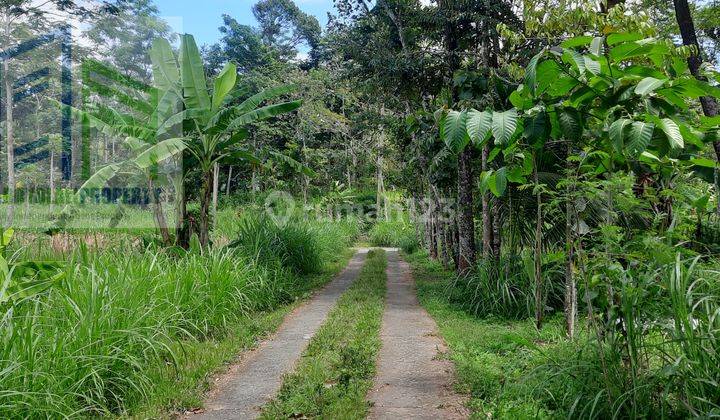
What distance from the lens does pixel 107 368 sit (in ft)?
12.1

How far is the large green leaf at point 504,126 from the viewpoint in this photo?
8.41ft

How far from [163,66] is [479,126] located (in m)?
8.22

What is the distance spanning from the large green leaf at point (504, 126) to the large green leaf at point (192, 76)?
709 cm

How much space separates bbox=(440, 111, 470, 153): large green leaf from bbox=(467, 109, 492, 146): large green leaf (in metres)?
0.05

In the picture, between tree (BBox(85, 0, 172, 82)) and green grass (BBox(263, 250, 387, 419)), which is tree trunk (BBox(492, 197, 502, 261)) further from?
tree (BBox(85, 0, 172, 82))

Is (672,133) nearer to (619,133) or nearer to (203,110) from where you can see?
(619,133)

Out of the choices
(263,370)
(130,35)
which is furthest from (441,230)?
(130,35)

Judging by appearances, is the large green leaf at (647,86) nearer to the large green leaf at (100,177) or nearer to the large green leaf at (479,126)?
the large green leaf at (479,126)

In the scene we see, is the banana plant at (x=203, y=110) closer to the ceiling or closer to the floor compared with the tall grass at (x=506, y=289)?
closer to the ceiling

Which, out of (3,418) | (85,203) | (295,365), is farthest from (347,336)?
(85,203)

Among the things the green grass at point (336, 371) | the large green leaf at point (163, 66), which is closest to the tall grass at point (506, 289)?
the green grass at point (336, 371)

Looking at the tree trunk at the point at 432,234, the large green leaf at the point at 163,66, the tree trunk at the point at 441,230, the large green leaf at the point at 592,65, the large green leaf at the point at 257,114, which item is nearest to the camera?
the large green leaf at the point at 592,65

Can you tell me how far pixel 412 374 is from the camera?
458cm

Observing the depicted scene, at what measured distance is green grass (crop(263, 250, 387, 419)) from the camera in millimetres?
3656
